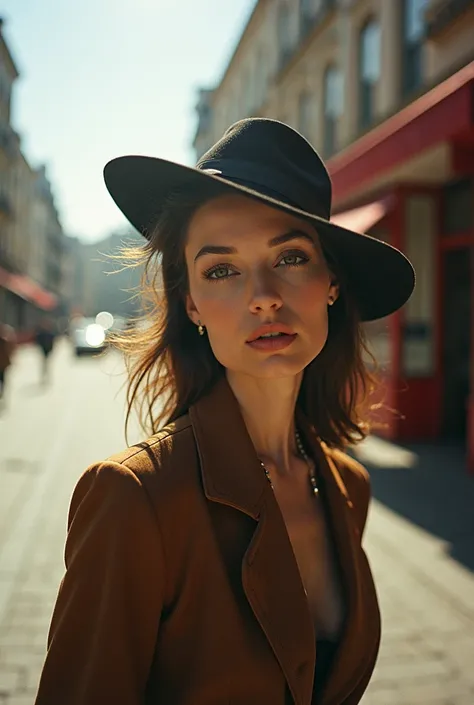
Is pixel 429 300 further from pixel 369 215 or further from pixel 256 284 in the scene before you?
pixel 256 284

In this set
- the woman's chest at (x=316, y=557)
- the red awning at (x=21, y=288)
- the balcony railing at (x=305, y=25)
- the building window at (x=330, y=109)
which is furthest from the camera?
the red awning at (x=21, y=288)

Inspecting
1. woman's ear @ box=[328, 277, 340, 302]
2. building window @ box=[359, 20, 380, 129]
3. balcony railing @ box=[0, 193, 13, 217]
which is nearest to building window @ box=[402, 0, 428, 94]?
building window @ box=[359, 20, 380, 129]

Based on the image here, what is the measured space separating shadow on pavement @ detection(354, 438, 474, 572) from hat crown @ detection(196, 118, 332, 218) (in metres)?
3.81

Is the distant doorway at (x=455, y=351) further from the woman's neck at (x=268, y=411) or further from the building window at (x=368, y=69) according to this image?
the woman's neck at (x=268, y=411)

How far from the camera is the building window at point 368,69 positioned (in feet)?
40.0

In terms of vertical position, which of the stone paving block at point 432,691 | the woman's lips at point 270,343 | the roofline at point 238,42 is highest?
the roofline at point 238,42

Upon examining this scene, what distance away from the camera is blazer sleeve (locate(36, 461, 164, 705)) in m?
1.09

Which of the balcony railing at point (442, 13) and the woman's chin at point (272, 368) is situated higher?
the balcony railing at point (442, 13)

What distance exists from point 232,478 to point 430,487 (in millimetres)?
5868

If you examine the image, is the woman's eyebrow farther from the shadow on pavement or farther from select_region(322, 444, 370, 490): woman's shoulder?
the shadow on pavement

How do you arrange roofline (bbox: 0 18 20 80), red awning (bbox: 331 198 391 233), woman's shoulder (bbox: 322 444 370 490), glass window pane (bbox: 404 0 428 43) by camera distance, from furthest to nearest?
roofline (bbox: 0 18 20 80), glass window pane (bbox: 404 0 428 43), red awning (bbox: 331 198 391 233), woman's shoulder (bbox: 322 444 370 490)

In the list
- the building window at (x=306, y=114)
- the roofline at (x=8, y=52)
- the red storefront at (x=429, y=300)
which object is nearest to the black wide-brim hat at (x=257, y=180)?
the red storefront at (x=429, y=300)

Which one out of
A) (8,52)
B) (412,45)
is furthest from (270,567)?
(8,52)

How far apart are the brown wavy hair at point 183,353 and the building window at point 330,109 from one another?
1392 cm
